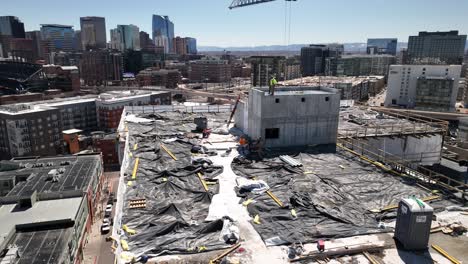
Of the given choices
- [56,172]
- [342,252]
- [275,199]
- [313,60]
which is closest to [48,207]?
[56,172]

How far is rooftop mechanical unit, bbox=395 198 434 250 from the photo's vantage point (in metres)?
9.29

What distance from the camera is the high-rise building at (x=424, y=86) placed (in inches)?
3492

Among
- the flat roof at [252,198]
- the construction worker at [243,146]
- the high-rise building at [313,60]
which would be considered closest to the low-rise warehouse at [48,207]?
the flat roof at [252,198]

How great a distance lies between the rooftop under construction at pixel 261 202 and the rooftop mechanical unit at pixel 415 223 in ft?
1.20

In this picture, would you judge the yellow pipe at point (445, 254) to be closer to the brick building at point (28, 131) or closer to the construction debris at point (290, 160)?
the construction debris at point (290, 160)

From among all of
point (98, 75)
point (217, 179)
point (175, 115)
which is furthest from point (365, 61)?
point (217, 179)

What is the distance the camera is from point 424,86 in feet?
301

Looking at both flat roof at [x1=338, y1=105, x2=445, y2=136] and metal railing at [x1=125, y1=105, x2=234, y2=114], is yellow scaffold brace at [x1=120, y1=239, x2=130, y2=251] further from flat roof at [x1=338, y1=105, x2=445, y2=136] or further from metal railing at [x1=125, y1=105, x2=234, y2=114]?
metal railing at [x1=125, y1=105, x2=234, y2=114]

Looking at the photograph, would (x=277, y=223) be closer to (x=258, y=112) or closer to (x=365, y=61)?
(x=258, y=112)

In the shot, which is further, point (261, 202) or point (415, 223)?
point (261, 202)

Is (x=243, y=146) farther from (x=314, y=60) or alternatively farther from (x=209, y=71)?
(x=314, y=60)

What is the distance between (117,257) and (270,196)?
6.61 meters

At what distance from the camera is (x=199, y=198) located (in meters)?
12.9

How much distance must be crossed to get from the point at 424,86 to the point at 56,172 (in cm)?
9900
